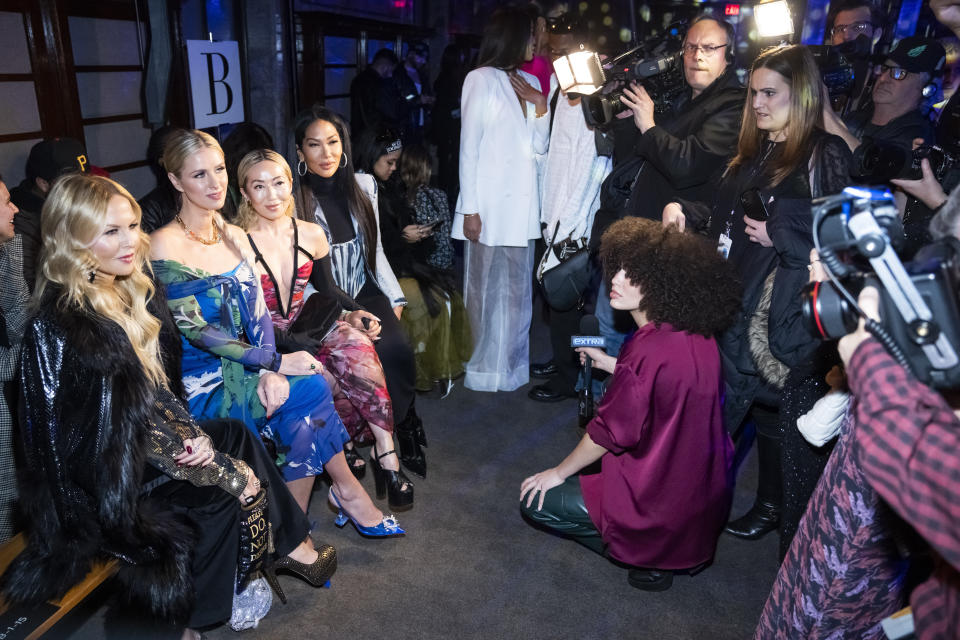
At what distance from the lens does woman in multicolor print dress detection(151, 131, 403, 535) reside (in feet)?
8.49

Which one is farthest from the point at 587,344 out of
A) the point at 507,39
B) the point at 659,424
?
the point at 507,39

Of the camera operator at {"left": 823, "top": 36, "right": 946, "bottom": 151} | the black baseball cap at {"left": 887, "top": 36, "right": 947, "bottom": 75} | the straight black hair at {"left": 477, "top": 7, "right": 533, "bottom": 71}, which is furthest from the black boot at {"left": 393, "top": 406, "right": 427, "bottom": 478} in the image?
the black baseball cap at {"left": 887, "top": 36, "right": 947, "bottom": 75}

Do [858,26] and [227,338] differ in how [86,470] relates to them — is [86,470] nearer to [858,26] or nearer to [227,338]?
[227,338]

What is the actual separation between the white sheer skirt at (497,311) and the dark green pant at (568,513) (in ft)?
5.17

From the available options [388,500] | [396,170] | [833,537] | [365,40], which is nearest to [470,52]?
[365,40]

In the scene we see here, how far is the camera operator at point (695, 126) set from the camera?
3.09 metres

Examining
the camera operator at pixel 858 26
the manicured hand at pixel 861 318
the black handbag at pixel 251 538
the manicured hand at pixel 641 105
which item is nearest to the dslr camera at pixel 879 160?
the manicured hand at pixel 641 105

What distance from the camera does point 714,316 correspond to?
2.38m

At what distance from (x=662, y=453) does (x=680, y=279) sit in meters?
0.58

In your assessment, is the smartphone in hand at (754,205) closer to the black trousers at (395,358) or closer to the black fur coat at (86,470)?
the black trousers at (395,358)

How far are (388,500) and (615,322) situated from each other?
144 centimetres

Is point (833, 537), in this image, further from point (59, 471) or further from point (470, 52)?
point (470, 52)

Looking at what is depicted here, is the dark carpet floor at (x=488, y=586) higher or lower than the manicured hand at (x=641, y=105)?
lower

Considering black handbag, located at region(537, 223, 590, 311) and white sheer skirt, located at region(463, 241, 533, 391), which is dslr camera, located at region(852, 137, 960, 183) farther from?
white sheer skirt, located at region(463, 241, 533, 391)
